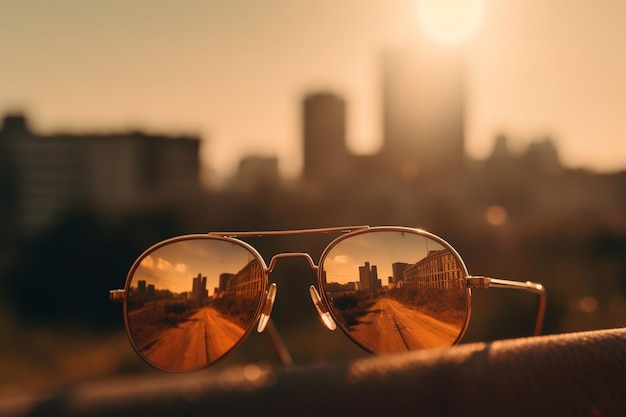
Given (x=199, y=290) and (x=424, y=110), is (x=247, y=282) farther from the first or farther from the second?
(x=424, y=110)

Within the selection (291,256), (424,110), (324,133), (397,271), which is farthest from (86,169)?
(397,271)

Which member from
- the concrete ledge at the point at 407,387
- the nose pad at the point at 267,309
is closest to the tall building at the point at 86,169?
the nose pad at the point at 267,309

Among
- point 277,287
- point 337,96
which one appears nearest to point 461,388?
point 277,287

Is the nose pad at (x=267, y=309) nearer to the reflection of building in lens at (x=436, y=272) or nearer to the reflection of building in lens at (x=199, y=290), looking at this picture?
the reflection of building in lens at (x=199, y=290)

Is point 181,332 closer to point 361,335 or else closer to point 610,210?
point 361,335

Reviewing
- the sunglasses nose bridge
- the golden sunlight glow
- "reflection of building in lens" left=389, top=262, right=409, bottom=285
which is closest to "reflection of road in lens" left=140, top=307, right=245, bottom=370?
the sunglasses nose bridge

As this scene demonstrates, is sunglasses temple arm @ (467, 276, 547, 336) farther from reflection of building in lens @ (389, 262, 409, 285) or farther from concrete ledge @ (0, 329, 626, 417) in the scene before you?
concrete ledge @ (0, 329, 626, 417)
